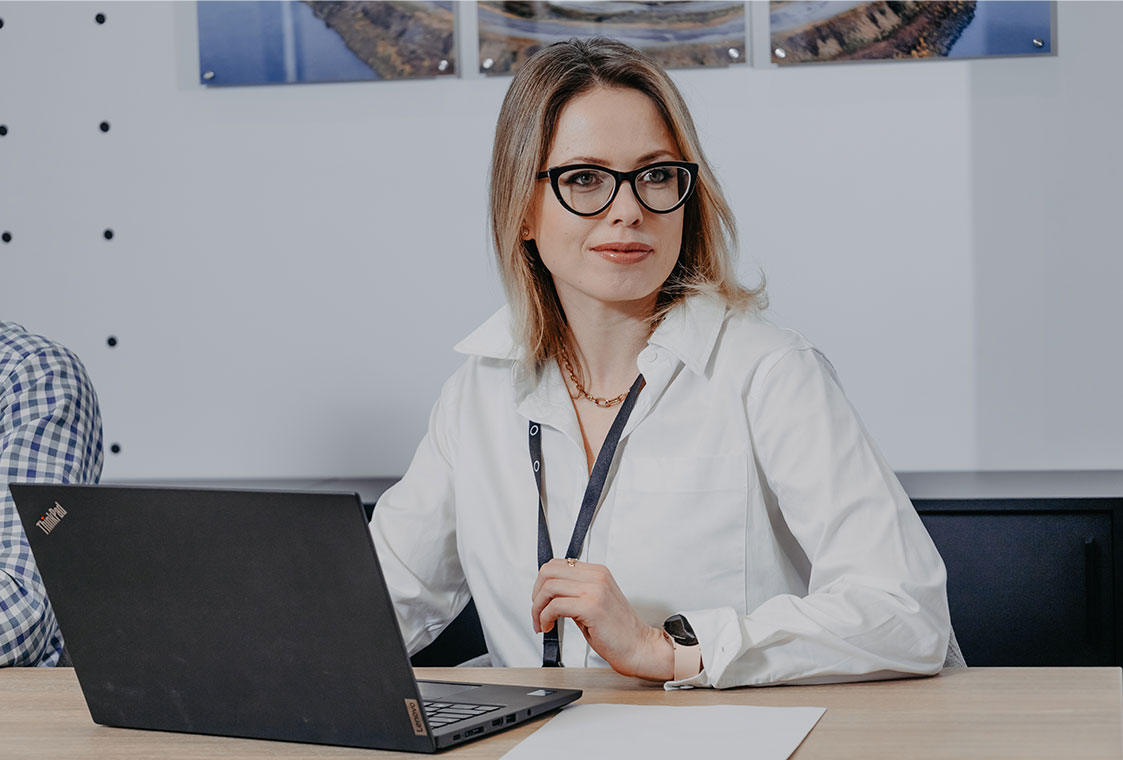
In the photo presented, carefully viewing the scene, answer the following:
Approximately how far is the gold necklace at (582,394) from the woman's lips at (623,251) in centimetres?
19

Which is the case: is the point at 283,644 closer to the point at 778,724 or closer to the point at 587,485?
the point at 778,724

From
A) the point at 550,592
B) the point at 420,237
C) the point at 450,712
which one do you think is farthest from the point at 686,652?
the point at 420,237

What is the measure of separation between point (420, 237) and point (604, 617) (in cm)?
160

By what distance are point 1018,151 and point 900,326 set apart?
418 mm

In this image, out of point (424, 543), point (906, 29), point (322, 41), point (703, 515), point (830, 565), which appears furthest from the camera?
Result: point (322, 41)

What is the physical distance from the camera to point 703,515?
1587 mm

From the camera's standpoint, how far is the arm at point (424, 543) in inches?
67.8

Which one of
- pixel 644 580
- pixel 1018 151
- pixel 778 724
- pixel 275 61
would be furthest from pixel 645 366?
pixel 275 61

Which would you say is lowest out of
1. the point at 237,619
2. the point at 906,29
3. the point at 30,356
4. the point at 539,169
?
the point at 237,619

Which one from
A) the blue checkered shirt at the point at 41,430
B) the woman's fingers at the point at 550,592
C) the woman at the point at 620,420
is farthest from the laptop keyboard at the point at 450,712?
the blue checkered shirt at the point at 41,430

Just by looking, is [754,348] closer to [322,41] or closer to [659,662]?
[659,662]

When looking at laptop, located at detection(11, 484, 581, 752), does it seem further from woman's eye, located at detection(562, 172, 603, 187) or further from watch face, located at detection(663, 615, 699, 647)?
woman's eye, located at detection(562, 172, 603, 187)

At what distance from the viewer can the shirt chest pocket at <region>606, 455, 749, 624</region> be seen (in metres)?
1.58

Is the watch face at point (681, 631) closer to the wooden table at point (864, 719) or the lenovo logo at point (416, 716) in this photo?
the wooden table at point (864, 719)
